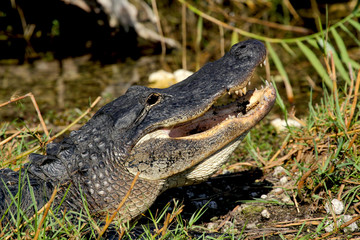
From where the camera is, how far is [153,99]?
298 cm

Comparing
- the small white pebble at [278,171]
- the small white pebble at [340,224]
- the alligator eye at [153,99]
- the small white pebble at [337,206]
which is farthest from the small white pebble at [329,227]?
the alligator eye at [153,99]

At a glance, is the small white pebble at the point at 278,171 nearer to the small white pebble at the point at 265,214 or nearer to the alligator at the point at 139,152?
the small white pebble at the point at 265,214

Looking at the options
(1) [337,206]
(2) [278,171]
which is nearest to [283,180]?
(2) [278,171]

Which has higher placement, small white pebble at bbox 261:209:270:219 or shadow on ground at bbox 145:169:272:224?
small white pebble at bbox 261:209:270:219

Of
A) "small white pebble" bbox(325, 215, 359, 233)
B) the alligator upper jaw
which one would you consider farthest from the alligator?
"small white pebble" bbox(325, 215, 359, 233)

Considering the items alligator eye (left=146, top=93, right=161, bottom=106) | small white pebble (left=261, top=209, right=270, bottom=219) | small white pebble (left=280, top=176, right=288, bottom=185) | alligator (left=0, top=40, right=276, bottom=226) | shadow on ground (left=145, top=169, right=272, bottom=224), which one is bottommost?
shadow on ground (left=145, top=169, right=272, bottom=224)

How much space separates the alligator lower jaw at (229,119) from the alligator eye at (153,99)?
208 mm

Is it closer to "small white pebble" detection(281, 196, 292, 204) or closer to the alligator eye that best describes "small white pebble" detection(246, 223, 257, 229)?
"small white pebble" detection(281, 196, 292, 204)

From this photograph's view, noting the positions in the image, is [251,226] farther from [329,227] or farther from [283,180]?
[283,180]

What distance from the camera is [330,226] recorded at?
9.16 feet

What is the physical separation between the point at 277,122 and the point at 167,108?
7.09 feet

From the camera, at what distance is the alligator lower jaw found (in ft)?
9.21

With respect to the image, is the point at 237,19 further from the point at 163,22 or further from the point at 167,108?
the point at 167,108

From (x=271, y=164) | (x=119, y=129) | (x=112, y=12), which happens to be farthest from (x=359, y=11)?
(x=112, y=12)
